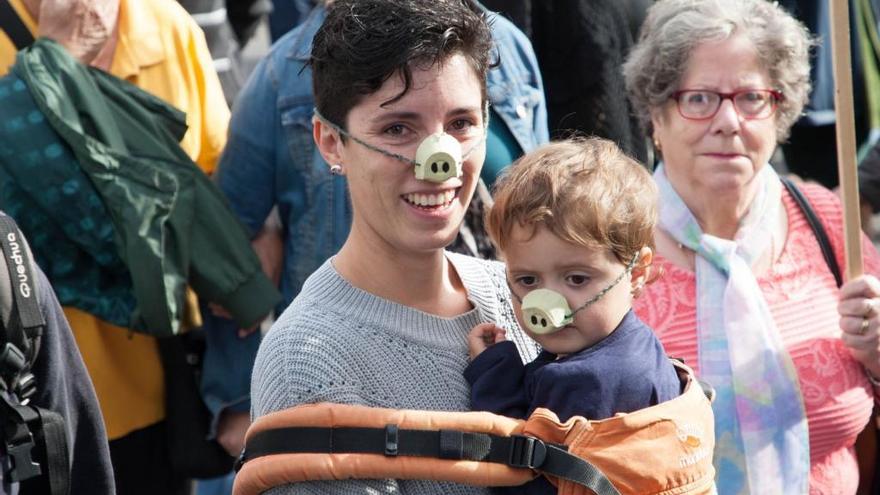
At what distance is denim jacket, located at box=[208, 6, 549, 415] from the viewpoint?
4262 mm

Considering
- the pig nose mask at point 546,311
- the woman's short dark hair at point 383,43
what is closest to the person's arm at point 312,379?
the pig nose mask at point 546,311

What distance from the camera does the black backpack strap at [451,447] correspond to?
8.28 ft

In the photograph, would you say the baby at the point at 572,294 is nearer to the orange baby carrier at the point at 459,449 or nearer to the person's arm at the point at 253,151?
the orange baby carrier at the point at 459,449

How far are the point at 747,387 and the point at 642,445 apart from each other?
1.23 m

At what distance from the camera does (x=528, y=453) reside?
2.54m

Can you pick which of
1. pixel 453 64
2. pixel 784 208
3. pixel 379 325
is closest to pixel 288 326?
pixel 379 325

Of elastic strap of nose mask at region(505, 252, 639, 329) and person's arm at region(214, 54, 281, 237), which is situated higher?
elastic strap of nose mask at region(505, 252, 639, 329)

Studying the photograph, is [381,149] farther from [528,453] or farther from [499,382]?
[528,453]

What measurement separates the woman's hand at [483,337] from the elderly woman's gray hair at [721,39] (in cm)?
148

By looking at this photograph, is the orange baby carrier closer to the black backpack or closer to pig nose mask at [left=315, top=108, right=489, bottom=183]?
pig nose mask at [left=315, top=108, right=489, bottom=183]

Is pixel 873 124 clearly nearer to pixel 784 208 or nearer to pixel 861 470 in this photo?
pixel 784 208

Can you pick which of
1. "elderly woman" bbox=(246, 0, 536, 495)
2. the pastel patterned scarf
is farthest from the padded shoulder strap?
the pastel patterned scarf

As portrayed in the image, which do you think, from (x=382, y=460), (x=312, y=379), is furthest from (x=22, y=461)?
(x=382, y=460)

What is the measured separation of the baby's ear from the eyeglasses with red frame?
119cm
